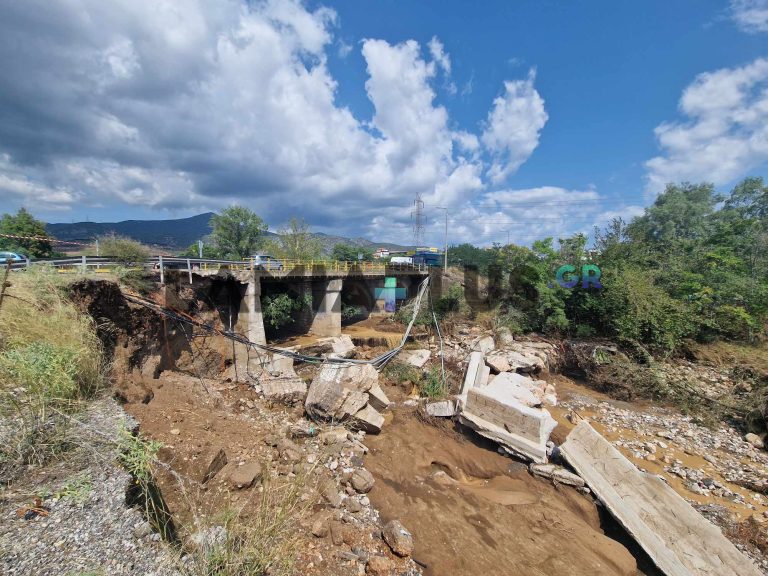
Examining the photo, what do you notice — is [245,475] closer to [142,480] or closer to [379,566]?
[142,480]

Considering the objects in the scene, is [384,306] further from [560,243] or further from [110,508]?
[110,508]

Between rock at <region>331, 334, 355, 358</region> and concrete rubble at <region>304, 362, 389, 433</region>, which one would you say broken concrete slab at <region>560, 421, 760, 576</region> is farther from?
rock at <region>331, 334, 355, 358</region>

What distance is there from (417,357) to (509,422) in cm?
490

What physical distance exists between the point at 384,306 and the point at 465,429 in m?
15.8

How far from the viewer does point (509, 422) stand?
676 cm

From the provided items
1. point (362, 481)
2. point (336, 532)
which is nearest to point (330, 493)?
point (362, 481)

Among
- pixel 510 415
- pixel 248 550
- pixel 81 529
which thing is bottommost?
pixel 510 415

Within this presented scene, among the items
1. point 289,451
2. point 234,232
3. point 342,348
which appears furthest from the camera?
point 234,232

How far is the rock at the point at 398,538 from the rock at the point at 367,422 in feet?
9.02

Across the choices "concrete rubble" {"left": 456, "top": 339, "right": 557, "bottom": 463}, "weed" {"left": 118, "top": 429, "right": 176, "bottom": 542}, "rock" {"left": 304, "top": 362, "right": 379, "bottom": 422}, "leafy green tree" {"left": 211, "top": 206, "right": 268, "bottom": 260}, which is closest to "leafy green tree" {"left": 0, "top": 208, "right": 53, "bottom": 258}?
"leafy green tree" {"left": 211, "top": 206, "right": 268, "bottom": 260}

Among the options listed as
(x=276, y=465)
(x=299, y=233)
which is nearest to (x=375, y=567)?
(x=276, y=465)

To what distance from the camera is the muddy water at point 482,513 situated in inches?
161

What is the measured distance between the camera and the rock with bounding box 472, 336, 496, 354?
12295 mm

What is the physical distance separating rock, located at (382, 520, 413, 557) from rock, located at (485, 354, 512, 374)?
7.20 m
